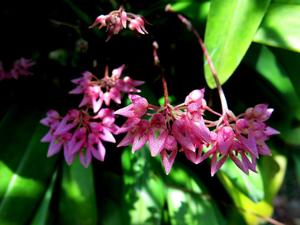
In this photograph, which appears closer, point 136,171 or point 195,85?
point 136,171

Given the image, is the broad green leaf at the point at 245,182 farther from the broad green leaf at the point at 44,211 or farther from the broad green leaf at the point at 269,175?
the broad green leaf at the point at 44,211

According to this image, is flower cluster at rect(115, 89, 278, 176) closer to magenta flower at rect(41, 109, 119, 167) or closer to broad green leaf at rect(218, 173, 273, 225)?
magenta flower at rect(41, 109, 119, 167)

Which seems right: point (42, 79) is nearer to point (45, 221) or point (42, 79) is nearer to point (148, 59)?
point (148, 59)

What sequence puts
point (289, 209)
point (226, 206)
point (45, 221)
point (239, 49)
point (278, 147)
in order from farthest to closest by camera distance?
point (289, 209) < point (278, 147) < point (226, 206) < point (45, 221) < point (239, 49)

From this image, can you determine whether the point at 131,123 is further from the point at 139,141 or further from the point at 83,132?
the point at 83,132

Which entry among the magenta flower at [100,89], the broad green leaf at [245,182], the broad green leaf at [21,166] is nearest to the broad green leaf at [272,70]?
the broad green leaf at [245,182]

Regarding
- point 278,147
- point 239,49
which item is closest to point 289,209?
point 278,147
